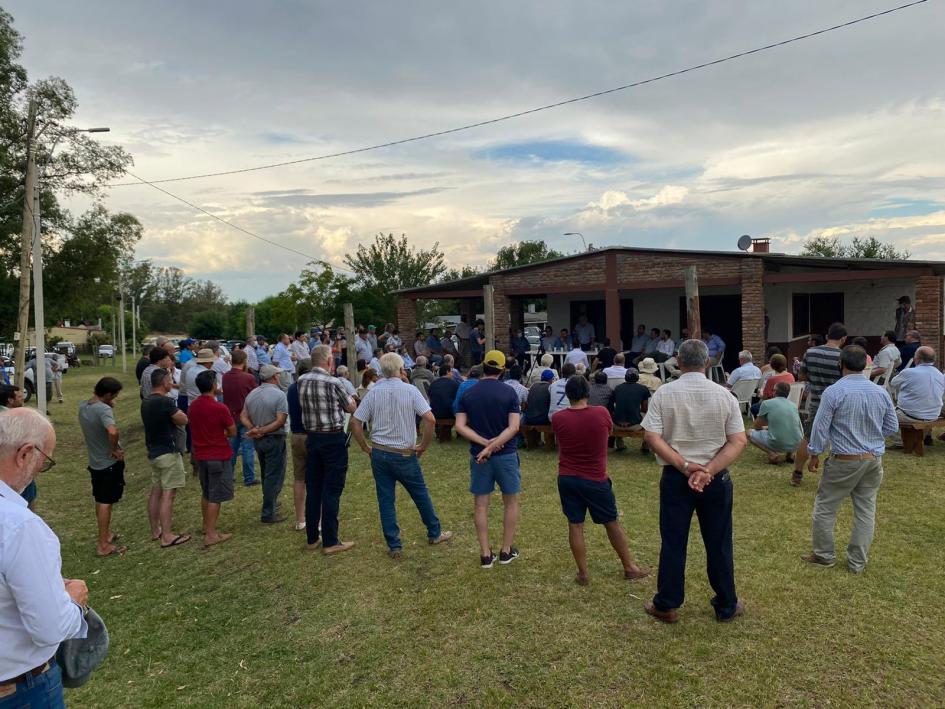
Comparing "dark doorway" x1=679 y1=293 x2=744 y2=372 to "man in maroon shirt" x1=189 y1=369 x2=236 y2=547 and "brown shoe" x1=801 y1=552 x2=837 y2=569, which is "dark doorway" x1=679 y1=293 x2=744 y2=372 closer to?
"brown shoe" x1=801 y1=552 x2=837 y2=569

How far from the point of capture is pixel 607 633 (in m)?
4.23

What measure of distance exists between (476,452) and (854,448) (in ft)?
9.28

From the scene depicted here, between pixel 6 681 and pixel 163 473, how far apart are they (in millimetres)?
4725

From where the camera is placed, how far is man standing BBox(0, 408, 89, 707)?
1992 mm

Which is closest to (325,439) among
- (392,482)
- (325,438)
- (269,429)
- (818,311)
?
(325,438)

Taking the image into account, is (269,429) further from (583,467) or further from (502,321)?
(502,321)

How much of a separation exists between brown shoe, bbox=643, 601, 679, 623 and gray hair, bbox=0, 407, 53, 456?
3656 mm

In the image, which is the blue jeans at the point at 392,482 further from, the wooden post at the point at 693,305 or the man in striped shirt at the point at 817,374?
the wooden post at the point at 693,305

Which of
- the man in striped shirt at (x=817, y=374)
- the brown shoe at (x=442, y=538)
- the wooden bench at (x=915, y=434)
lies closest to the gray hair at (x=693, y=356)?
the brown shoe at (x=442, y=538)

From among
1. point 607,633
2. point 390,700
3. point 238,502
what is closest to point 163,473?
point 238,502

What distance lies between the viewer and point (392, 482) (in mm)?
5688

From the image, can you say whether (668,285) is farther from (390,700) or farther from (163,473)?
(390,700)

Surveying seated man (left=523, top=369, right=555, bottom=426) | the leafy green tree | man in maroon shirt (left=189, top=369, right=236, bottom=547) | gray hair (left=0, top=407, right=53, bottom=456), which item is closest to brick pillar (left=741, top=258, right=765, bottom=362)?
seated man (left=523, top=369, right=555, bottom=426)

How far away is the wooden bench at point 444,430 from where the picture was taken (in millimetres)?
10703
